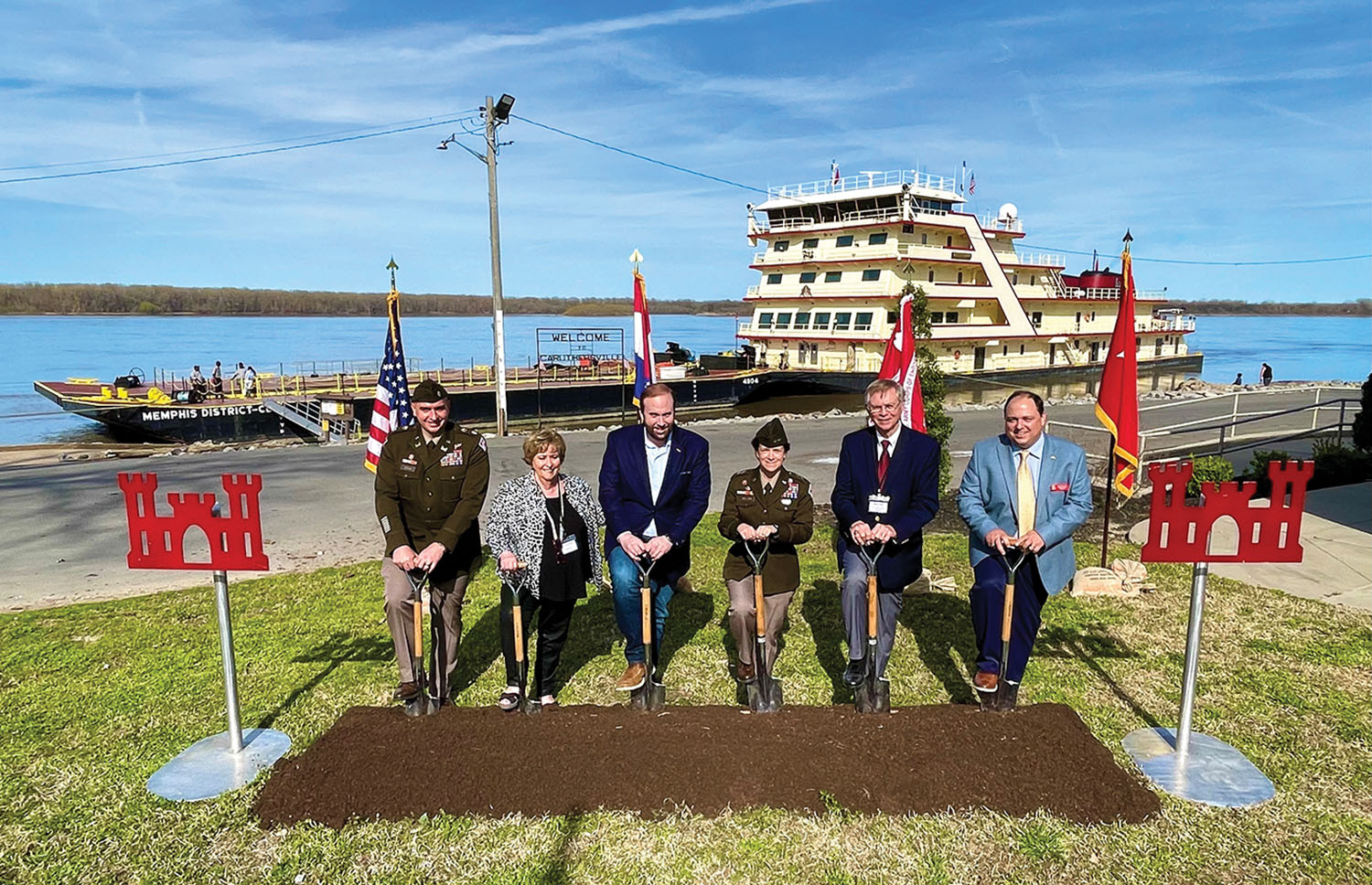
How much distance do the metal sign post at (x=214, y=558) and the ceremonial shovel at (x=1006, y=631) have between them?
13.1ft

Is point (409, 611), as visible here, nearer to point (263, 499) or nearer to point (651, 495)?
point (651, 495)

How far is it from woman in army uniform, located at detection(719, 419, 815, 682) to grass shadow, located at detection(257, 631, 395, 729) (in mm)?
2827

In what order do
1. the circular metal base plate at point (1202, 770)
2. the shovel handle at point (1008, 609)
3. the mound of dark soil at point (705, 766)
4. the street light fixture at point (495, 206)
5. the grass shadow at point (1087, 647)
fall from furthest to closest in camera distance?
the street light fixture at point (495, 206) → the grass shadow at point (1087, 647) → the shovel handle at point (1008, 609) → the circular metal base plate at point (1202, 770) → the mound of dark soil at point (705, 766)

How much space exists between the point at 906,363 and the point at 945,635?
3287 millimetres

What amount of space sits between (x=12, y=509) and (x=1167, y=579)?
15.2m

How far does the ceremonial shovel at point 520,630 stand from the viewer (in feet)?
14.5

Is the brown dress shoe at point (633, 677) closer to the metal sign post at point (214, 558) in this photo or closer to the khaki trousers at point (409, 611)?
the khaki trousers at point (409, 611)

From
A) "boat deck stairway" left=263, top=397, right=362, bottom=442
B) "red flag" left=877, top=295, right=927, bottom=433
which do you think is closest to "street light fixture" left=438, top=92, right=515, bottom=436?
"boat deck stairway" left=263, top=397, right=362, bottom=442

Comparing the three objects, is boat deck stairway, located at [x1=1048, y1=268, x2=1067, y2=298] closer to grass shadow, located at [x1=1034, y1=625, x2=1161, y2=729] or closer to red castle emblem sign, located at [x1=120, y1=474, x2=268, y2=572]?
grass shadow, located at [x1=1034, y1=625, x2=1161, y2=729]

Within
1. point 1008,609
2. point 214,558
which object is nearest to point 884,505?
point 1008,609

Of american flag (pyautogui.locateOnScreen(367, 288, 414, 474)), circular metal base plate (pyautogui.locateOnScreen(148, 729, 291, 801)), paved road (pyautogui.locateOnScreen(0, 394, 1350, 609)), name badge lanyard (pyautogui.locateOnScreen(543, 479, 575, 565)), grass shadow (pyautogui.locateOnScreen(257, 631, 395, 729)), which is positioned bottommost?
paved road (pyautogui.locateOnScreen(0, 394, 1350, 609))

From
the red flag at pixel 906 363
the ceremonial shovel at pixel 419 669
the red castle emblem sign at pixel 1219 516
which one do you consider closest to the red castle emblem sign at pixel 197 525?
the ceremonial shovel at pixel 419 669

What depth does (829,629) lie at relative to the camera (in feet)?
20.9

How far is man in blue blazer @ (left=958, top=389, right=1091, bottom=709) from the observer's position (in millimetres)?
4359
